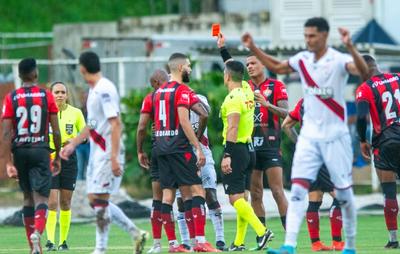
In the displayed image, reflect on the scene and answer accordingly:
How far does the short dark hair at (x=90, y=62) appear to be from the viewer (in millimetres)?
15711

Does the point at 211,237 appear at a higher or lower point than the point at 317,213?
lower

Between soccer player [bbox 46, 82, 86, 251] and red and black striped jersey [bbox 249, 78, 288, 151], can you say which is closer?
red and black striped jersey [bbox 249, 78, 288, 151]

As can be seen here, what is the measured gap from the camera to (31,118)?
55.5 ft

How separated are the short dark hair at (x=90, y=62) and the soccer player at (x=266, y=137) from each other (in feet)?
13.8

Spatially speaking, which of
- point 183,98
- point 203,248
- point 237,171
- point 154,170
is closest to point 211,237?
point 154,170

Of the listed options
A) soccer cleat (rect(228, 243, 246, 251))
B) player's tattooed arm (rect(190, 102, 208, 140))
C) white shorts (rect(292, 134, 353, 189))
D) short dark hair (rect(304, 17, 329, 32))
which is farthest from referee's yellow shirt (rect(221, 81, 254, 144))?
short dark hair (rect(304, 17, 329, 32))

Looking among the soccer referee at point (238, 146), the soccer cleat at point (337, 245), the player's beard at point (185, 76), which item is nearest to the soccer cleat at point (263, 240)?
the soccer referee at point (238, 146)

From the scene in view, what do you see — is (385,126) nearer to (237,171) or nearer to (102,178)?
(237,171)

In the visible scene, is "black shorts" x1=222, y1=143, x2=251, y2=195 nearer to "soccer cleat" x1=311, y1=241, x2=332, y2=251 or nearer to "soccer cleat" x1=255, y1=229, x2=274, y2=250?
"soccer cleat" x1=255, y1=229, x2=274, y2=250

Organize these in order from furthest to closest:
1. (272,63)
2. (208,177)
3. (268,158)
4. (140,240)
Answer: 1. (268,158)
2. (208,177)
3. (140,240)
4. (272,63)

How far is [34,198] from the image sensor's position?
55.9ft

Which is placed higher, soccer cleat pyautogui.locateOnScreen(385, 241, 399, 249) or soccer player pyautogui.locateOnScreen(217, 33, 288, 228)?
soccer player pyautogui.locateOnScreen(217, 33, 288, 228)

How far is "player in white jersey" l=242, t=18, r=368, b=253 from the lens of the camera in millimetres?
14953

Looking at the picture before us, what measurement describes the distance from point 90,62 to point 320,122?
255 cm
